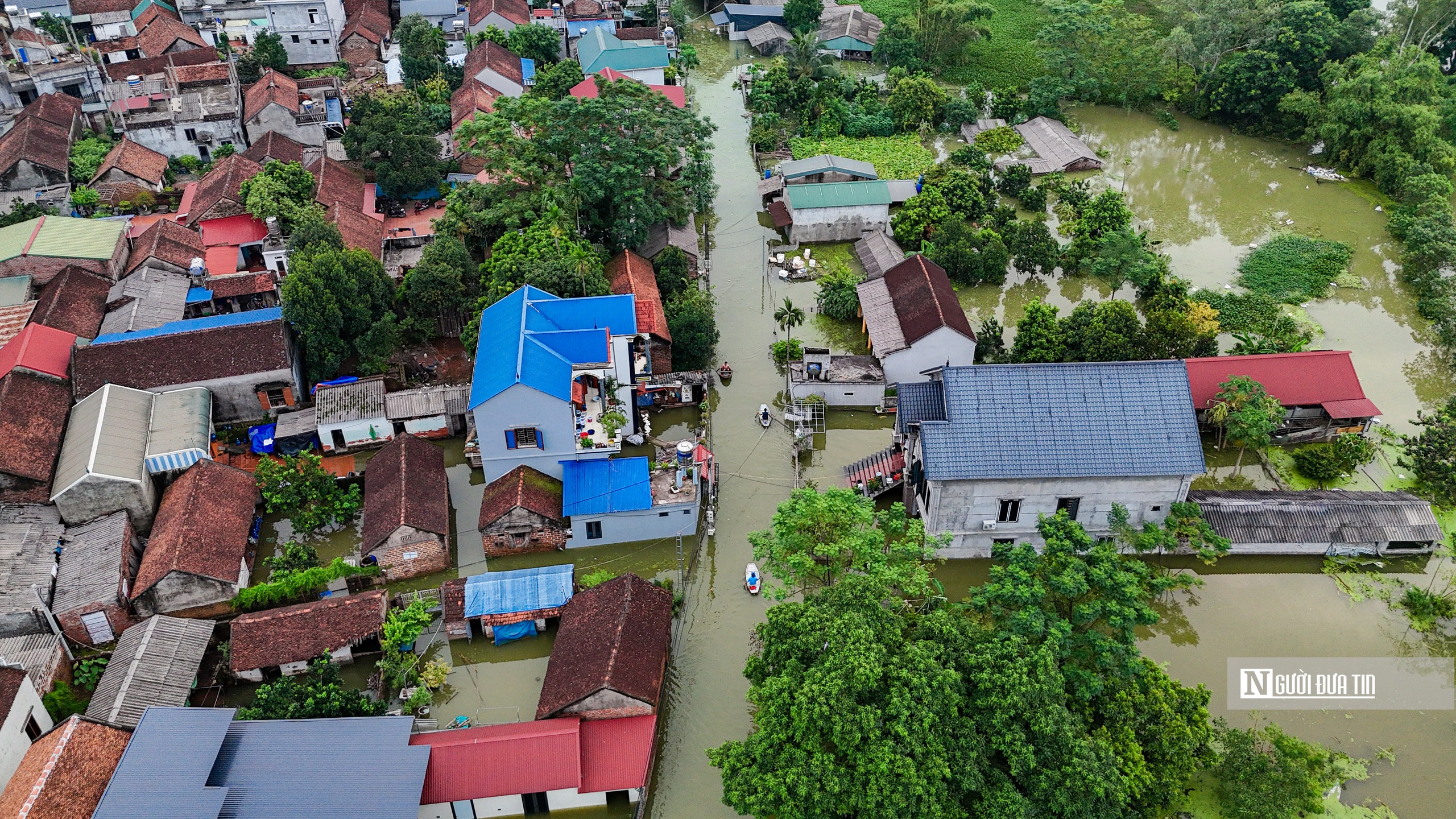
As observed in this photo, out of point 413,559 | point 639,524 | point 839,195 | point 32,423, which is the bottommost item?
point 413,559

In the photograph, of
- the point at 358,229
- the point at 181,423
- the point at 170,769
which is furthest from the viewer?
the point at 358,229

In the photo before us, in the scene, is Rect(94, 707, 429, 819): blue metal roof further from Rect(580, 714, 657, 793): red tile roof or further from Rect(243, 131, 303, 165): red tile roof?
Rect(243, 131, 303, 165): red tile roof

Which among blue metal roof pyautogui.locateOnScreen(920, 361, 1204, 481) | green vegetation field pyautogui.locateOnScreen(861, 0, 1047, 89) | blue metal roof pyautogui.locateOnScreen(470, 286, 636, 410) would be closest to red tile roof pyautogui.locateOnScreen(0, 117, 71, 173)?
blue metal roof pyautogui.locateOnScreen(470, 286, 636, 410)

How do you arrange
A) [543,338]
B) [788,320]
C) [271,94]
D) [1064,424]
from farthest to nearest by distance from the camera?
1. [271,94]
2. [788,320]
3. [543,338]
4. [1064,424]

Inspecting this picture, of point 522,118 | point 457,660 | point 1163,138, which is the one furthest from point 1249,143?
point 457,660

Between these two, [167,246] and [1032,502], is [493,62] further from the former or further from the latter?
[1032,502]

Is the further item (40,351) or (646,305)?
(646,305)

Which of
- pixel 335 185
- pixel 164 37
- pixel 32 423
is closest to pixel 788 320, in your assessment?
pixel 335 185
